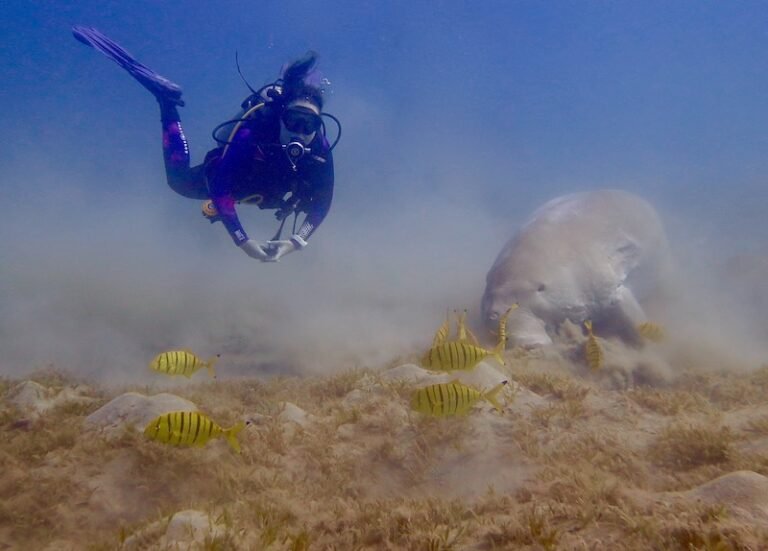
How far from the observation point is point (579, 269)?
29.2 feet

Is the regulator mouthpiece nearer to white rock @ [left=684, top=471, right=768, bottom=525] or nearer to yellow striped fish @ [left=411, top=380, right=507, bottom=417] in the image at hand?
yellow striped fish @ [left=411, top=380, right=507, bottom=417]

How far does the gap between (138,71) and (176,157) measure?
219 cm

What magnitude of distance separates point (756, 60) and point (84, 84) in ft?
658

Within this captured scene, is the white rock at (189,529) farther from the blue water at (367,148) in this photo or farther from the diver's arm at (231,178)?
the blue water at (367,148)

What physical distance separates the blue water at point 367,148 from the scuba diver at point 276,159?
0.86 m

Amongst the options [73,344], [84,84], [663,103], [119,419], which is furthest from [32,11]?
[663,103]

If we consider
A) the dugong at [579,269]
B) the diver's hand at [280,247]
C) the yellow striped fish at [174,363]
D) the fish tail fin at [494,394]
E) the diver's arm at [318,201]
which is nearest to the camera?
the fish tail fin at [494,394]

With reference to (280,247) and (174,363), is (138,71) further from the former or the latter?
(174,363)

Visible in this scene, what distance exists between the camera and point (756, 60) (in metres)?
162

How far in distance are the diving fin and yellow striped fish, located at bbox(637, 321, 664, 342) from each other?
10.2m

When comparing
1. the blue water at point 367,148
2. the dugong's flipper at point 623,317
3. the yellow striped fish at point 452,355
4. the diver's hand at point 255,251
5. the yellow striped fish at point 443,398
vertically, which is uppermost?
the blue water at point 367,148

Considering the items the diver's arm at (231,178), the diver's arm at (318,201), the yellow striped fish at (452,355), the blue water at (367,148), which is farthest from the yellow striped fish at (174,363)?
the blue water at (367,148)

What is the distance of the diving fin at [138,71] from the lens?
10695 millimetres

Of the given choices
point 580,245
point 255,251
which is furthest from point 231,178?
point 580,245
